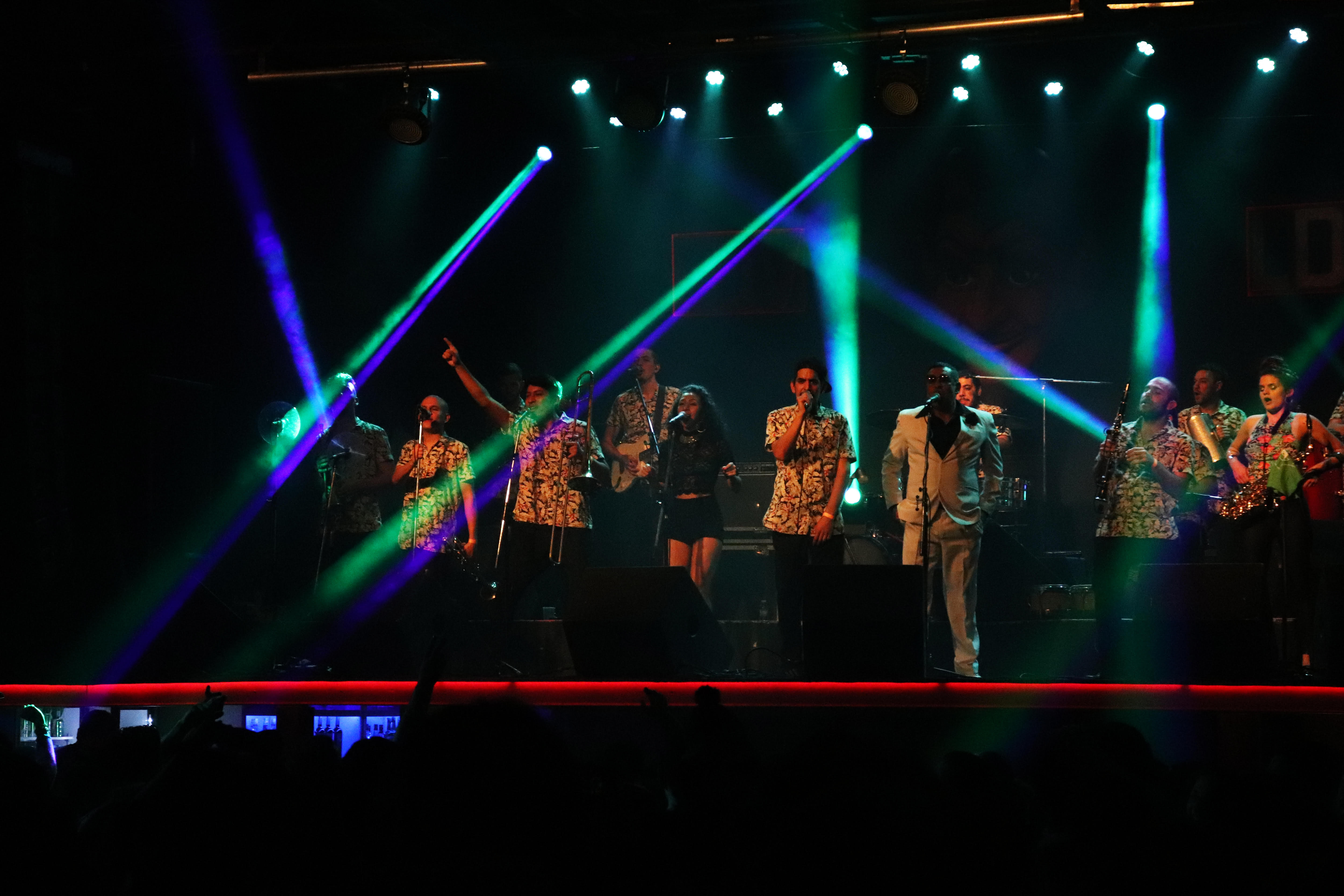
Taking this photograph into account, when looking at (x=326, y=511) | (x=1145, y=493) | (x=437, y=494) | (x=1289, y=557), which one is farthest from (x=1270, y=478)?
(x=326, y=511)

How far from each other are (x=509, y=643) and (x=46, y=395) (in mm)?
3215

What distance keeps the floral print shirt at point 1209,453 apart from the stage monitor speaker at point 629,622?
10.9 feet

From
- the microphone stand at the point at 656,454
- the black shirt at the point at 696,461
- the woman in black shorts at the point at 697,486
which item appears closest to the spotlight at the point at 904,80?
the woman in black shorts at the point at 697,486

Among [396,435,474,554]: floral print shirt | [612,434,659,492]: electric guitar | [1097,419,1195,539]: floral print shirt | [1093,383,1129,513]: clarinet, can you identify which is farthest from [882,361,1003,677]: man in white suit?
[396,435,474,554]: floral print shirt

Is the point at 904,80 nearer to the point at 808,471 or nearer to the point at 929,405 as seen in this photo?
the point at 929,405

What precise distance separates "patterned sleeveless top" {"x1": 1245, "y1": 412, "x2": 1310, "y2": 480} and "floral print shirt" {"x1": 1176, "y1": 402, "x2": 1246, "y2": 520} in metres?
0.19

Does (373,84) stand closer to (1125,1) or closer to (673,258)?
(673,258)

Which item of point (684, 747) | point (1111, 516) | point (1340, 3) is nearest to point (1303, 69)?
point (1340, 3)

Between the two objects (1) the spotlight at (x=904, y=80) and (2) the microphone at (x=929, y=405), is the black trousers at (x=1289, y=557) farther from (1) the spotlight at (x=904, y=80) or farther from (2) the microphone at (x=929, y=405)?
(1) the spotlight at (x=904, y=80)

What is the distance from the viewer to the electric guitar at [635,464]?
30.2 ft

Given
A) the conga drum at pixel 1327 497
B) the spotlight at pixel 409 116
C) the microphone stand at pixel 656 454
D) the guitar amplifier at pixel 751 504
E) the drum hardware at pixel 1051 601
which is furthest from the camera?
the guitar amplifier at pixel 751 504

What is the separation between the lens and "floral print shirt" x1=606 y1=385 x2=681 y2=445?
31.6 feet

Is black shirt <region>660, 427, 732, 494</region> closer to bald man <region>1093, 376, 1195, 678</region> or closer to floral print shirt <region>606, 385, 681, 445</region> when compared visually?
floral print shirt <region>606, 385, 681, 445</region>

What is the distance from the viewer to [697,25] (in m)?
8.16
